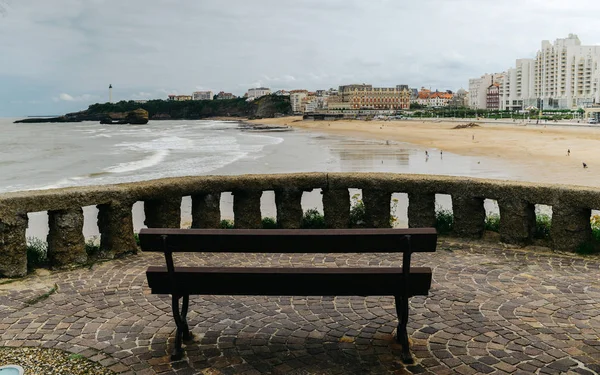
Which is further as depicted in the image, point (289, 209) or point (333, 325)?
point (289, 209)

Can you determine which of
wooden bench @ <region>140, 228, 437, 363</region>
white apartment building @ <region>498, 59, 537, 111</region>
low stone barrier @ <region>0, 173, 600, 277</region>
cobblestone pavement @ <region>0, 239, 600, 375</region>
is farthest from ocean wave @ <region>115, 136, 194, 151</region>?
white apartment building @ <region>498, 59, 537, 111</region>

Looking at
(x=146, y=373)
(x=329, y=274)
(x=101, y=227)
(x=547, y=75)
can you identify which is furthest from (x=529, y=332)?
(x=547, y=75)

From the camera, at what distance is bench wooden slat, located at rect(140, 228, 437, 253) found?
3.74m

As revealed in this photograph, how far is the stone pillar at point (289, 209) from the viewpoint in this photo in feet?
25.8

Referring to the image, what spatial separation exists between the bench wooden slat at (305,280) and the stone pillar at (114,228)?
3064mm

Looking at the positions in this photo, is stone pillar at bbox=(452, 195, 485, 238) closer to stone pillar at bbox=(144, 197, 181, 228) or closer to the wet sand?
stone pillar at bbox=(144, 197, 181, 228)

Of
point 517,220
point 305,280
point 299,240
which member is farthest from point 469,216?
point 299,240

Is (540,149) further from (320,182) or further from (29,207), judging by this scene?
(29,207)

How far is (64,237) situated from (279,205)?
307 centimetres

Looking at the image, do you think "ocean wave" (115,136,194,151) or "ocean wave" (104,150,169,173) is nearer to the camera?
"ocean wave" (104,150,169,173)

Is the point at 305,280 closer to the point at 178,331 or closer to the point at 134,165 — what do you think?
the point at 178,331

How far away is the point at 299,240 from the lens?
150 inches

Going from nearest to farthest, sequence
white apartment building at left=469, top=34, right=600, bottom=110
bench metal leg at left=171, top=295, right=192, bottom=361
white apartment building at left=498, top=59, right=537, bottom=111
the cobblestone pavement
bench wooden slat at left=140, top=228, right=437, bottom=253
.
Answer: bench wooden slat at left=140, top=228, right=437, bottom=253, the cobblestone pavement, bench metal leg at left=171, top=295, right=192, bottom=361, white apartment building at left=469, top=34, right=600, bottom=110, white apartment building at left=498, top=59, right=537, bottom=111

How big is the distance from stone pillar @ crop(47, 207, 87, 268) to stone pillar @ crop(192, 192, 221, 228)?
5.59 ft
